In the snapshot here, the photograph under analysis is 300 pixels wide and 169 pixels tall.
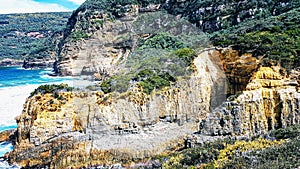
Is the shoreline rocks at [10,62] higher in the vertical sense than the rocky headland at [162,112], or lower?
higher

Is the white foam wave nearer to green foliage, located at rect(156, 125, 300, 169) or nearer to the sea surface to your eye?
the sea surface

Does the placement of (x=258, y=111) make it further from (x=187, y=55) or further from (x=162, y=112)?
(x=187, y=55)

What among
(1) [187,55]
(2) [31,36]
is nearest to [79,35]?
(1) [187,55]

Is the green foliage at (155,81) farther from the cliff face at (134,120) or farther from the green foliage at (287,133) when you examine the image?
the green foliage at (287,133)

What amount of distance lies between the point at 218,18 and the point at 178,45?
11.6 meters

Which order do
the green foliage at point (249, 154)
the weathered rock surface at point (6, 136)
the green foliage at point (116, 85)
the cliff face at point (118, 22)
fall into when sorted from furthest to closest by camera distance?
the cliff face at point (118, 22), the weathered rock surface at point (6, 136), the green foliage at point (116, 85), the green foliage at point (249, 154)

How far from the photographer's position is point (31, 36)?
120062 mm

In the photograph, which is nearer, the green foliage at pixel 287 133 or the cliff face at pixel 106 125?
the green foliage at pixel 287 133

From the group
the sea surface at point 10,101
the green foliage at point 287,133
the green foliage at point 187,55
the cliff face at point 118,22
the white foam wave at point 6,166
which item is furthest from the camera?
the cliff face at point 118,22

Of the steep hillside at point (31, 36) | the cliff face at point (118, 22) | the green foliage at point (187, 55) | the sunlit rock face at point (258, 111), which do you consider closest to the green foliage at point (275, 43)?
the sunlit rock face at point (258, 111)

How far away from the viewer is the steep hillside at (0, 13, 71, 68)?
277ft

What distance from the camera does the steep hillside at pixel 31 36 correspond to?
84525 mm

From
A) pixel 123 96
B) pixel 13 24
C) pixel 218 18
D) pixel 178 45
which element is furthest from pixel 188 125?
pixel 13 24

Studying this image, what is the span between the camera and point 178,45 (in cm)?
3706
